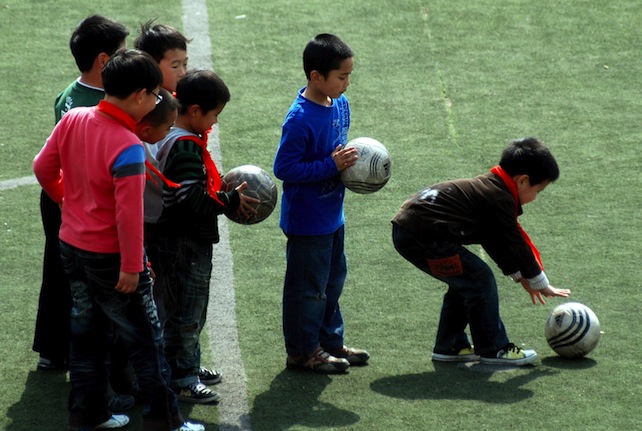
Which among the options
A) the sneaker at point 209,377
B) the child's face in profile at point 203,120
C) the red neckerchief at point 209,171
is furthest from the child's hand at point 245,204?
the sneaker at point 209,377

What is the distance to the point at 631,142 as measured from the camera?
9.55 meters

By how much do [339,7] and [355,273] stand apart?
4885 mm

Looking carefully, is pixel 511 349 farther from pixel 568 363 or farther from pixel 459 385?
pixel 459 385

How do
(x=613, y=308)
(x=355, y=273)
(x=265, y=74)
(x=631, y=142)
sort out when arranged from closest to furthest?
(x=613, y=308), (x=355, y=273), (x=631, y=142), (x=265, y=74)

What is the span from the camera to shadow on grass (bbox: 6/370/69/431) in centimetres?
576

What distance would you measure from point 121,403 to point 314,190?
155 centimetres

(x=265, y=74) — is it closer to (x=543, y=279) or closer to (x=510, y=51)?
(x=510, y=51)

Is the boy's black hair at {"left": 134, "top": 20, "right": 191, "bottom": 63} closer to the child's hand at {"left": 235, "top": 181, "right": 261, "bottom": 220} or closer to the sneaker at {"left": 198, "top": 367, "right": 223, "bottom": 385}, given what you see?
the child's hand at {"left": 235, "top": 181, "right": 261, "bottom": 220}

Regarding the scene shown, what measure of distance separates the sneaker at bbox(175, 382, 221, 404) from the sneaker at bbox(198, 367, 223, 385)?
29 cm

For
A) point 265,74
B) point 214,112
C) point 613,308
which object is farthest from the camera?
point 265,74

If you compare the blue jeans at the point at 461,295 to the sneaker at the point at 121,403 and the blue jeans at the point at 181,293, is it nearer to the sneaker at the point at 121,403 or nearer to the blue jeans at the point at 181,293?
the blue jeans at the point at 181,293

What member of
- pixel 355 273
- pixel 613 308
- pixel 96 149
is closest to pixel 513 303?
pixel 613 308

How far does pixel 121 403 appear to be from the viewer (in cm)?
588

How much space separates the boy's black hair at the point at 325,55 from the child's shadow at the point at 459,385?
175cm
